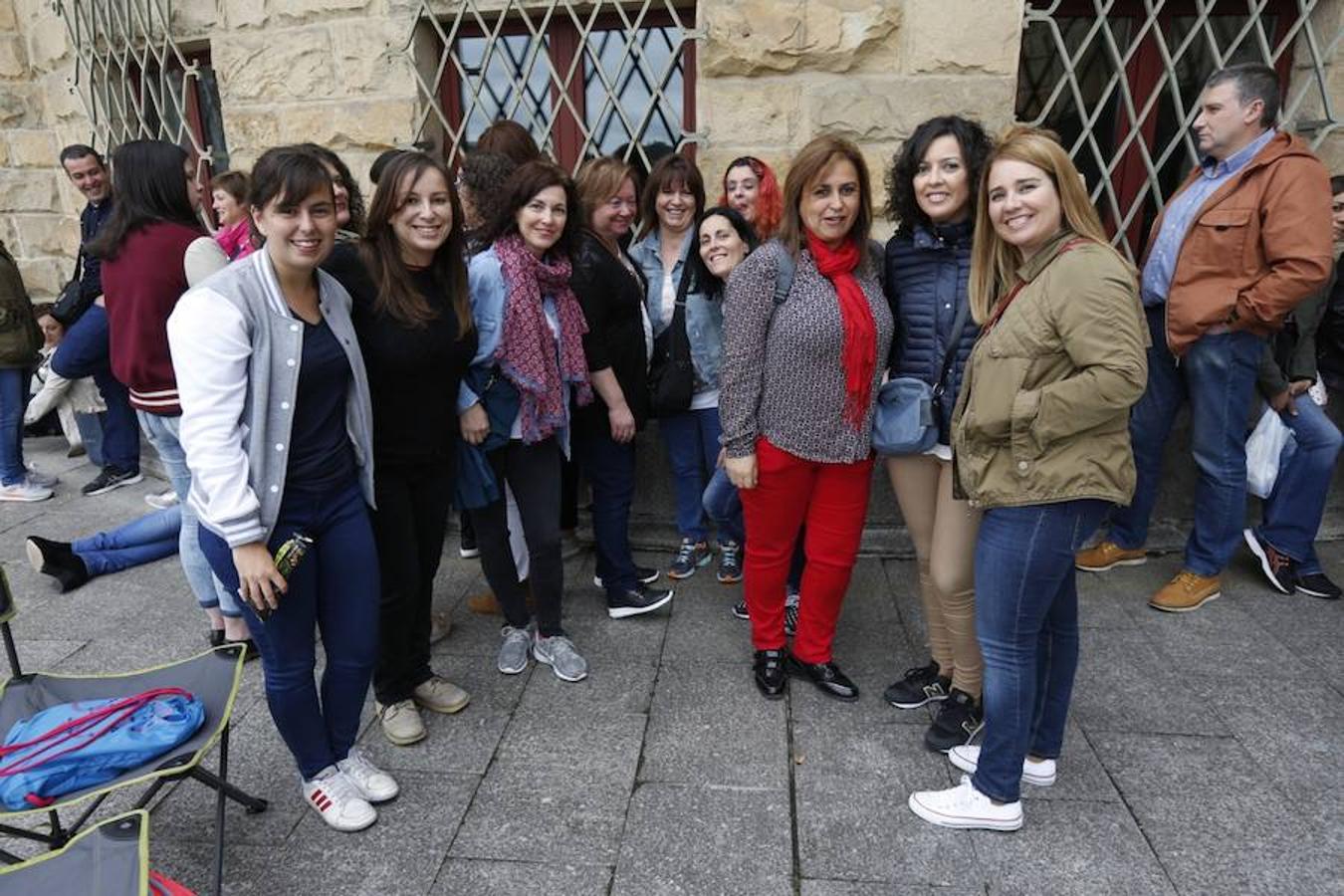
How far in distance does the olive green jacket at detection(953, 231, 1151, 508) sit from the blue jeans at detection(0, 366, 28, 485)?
17.3 ft

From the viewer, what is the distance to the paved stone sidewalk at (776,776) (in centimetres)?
207

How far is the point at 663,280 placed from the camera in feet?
11.1

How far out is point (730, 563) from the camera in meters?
3.68

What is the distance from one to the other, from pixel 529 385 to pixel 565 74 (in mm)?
2321

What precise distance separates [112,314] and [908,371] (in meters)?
2.62

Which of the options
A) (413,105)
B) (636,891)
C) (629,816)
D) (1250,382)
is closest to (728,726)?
(629,816)

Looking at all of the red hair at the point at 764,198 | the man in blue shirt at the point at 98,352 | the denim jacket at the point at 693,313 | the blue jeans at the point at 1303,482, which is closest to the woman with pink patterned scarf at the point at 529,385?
the denim jacket at the point at 693,313

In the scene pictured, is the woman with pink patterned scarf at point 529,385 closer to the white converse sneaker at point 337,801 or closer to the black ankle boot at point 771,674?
the black ankle boot at point 771,674

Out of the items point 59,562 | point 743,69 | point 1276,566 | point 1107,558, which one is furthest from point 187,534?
point 1276,566

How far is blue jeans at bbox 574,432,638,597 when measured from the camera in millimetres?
3309

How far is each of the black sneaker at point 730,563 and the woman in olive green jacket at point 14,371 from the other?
4.03 meters

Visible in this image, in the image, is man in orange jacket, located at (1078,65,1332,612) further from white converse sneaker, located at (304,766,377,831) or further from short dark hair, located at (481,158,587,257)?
A: white converse sneaker, located at (304,766,377,831)

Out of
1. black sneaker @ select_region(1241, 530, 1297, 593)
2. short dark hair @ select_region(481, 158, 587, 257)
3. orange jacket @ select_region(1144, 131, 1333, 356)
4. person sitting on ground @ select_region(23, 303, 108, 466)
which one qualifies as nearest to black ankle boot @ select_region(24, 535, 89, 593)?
person sitting on ground @ select_region(23, 303, 108, 466)

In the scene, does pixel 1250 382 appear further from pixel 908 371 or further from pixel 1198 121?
pixel 908 371
